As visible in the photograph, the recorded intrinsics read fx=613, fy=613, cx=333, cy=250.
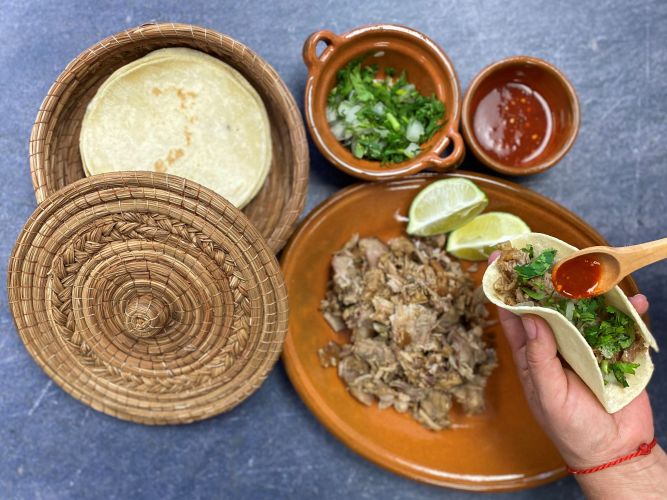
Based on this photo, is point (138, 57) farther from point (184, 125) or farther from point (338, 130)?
point (338, 130)

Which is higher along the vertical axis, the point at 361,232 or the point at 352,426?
the point at 361,232

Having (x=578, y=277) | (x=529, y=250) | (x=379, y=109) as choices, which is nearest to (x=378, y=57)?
(x=379, y=109)

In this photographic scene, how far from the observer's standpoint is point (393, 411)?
218 centimetres

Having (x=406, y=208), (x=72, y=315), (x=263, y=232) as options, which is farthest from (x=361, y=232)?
(x=72, y=315)

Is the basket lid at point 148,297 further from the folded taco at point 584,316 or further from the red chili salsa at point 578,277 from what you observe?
the red chili salsa at point 578,277

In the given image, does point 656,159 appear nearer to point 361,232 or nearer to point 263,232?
point 361,232

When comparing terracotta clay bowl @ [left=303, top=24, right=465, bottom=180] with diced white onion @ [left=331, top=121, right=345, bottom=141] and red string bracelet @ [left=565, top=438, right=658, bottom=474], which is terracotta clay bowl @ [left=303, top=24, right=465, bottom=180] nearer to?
diced white onion @ [left=331, top=121, right=345, bottom=141]

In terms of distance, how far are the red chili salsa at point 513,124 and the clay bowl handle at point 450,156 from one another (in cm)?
16

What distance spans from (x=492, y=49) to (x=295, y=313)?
1.21 metres

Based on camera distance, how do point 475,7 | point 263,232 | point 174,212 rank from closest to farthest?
point 174,212, point 263,232, point 475,7

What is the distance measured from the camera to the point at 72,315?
1.82 meters

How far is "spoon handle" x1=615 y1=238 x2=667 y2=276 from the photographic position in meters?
1.60

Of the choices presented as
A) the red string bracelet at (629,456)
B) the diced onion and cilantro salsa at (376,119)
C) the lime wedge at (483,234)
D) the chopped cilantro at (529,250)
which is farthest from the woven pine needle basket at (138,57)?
the red string bracelet at (629,456)

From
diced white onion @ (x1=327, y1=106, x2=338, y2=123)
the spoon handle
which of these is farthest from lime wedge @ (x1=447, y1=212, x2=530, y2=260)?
diced white onion @ (x1=327, y1=106, x2=338, y2=123)
